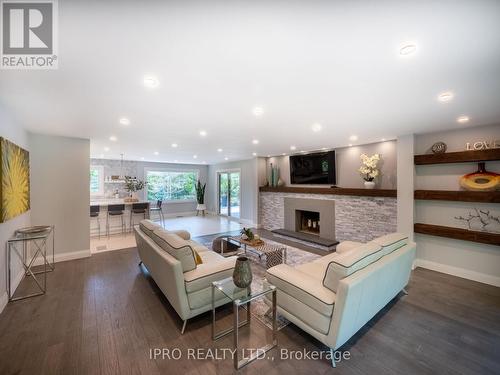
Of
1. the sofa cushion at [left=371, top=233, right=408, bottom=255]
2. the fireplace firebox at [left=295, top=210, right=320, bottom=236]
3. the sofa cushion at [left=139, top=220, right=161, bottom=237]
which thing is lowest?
the fireplace firebox at [left=295, top=210, right=320, bottom=236]

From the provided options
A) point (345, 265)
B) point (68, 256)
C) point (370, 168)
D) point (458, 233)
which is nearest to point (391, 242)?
point (345, 265)

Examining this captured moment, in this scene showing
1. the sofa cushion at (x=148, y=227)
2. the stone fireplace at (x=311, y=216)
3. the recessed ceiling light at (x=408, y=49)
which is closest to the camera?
the recessed ceiling light at (x=408, y=49)

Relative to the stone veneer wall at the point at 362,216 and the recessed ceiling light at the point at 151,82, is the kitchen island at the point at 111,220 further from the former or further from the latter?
the stone veneer wall at the point at 362,216

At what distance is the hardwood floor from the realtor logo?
2.47 meters

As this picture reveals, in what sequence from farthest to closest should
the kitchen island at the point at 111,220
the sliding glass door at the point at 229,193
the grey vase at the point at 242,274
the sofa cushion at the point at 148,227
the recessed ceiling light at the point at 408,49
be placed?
the sliding glass door at the point at 229,193, the kitchen island at the point at 111,220, the sofa cushion at the point at 148,227, the grey vase at the point at 242,274, the recessed ceiling light at the point at 408,49

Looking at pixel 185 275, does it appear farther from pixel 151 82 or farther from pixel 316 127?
pixel 316 127

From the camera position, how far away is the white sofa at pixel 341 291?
1.76m

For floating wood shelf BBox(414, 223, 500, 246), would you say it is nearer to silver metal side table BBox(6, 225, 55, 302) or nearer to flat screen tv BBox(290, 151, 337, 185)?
flat screen tv BBox(290, 151, 337, 185)

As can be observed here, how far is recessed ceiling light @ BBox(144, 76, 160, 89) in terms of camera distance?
6.10 feet

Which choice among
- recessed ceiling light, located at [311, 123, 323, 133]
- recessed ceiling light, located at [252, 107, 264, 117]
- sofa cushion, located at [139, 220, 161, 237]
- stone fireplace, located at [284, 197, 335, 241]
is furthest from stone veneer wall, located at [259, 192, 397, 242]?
sofa cushion, located at [139, 220, 161, 237]

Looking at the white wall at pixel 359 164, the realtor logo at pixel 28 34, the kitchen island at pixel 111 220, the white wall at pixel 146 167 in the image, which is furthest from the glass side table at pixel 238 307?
the white wall at pixel 146 167

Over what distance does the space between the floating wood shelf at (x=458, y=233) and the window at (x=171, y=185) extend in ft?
28.6

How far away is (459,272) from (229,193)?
7218mm

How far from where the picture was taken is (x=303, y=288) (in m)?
1.97
